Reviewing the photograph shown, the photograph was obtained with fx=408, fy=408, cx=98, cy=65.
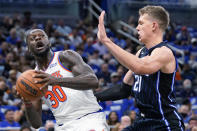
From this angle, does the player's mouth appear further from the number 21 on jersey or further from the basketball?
the number 21 on jersey

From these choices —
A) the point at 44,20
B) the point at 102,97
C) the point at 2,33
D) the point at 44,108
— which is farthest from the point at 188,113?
the point at 44,20

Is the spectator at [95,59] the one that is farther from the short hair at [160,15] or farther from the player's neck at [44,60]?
the short hair at [160,15]

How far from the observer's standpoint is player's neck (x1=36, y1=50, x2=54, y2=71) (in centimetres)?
451

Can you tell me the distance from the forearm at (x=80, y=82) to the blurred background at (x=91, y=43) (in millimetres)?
2205

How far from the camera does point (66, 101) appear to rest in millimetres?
4293

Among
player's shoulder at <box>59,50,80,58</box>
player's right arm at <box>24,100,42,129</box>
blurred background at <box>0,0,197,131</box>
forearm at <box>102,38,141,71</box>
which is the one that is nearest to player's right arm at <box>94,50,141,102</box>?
player's shoulder at <box>59,50,80,58</box>

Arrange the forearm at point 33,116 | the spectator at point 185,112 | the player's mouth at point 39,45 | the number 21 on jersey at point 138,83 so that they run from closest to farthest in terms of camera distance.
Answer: the number 21 on jersey at point 138,83 → the player's mouth at point 39,45 → the forearm at point 33,116 → the spectator at point 185,112

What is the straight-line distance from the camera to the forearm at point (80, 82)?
12.5 feet

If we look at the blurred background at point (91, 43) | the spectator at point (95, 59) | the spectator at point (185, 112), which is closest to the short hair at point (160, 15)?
the blurred background at point (91, 43)

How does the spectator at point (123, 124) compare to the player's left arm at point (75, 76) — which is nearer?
the player's left arm at point (75, 76)

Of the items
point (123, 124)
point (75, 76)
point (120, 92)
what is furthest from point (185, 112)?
point (75, 76)

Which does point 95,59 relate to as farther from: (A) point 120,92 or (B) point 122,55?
(B) point 122,55

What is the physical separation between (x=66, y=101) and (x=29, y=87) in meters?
0.50

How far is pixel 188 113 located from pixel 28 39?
5.58 m
